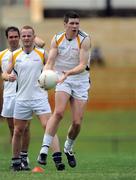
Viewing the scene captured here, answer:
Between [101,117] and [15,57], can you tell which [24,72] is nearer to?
[15,57]

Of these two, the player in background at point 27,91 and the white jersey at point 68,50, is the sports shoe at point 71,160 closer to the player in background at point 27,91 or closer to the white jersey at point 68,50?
the player in background at point 27,91

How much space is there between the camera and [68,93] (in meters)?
17.5

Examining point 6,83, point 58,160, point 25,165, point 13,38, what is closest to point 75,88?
point 58,160

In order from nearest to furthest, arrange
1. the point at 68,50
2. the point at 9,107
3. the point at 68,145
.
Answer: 1. the point at 68,50
2. the point at 68,145
3. the point at 9,107

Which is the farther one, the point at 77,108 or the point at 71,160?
the point at 71,160

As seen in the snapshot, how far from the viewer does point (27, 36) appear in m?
16.9

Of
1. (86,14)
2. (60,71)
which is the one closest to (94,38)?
(86,14)

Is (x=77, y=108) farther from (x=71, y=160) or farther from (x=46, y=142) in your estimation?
(x=71, y=160)

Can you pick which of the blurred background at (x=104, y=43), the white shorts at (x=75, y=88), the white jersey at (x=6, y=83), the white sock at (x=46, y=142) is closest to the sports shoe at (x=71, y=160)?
the white sock at (x=46, y=142)

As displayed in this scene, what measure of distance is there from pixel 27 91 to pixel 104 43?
33352 millimetres

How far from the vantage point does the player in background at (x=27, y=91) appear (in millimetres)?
17047

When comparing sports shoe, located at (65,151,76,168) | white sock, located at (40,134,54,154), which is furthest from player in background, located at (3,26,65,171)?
sports shoe, located at (65,151,76,168)

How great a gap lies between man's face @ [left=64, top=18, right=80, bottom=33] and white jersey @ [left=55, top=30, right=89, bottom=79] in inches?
6.5

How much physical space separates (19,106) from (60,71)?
917 millimetres
